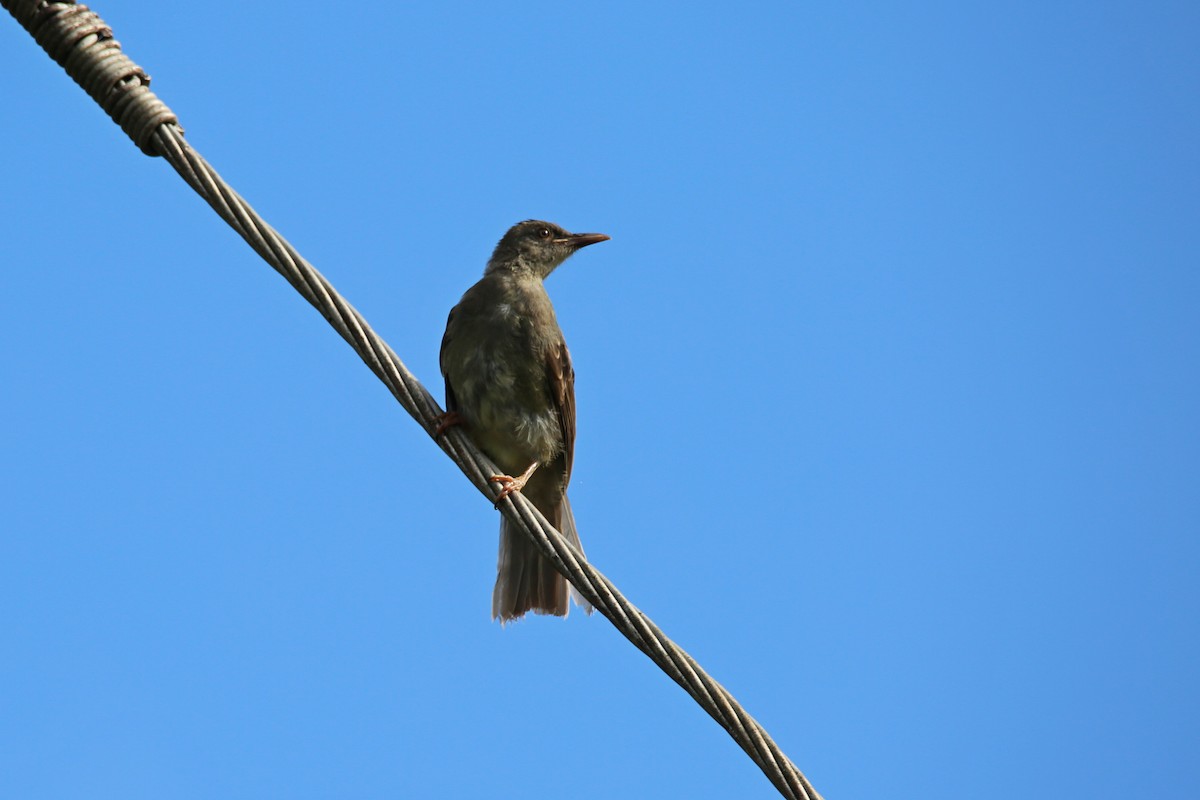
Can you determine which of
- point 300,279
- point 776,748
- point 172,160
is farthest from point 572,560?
point 172,160

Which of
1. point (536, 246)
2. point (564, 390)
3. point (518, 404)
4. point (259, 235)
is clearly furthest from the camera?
point (536, 246)

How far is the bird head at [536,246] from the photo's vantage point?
6.71m

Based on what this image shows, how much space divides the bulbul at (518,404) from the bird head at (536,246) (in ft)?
1.24

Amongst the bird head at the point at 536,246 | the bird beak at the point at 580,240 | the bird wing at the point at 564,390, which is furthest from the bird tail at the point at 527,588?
the bird beak at the point at 580,240

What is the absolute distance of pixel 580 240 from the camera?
700cm

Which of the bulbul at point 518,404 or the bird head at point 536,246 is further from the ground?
the bird head at point 536,246

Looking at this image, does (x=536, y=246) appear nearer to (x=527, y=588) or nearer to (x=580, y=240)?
(x=580, y=240)

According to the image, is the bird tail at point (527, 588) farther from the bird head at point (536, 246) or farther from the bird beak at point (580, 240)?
the bird beak at point (580, 240)

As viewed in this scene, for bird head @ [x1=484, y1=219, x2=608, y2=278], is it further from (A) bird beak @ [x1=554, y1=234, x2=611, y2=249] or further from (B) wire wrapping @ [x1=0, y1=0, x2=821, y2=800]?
(B) wire wrapping @ [x1=0, y1=0, x2=821, y2=800]

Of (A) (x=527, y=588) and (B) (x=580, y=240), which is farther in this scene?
(B) (x=580, y=240)

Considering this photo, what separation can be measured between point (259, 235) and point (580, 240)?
148 inches

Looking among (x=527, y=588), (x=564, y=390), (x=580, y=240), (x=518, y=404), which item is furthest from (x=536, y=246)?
(x=527, y=588)

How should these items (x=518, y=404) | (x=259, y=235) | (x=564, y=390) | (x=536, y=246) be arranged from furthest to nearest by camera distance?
(x=536, y=246) < (x=564, y=390) < (x=518, y=404) < (x=259, y=235)

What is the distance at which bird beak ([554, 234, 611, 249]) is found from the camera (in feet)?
22.8
